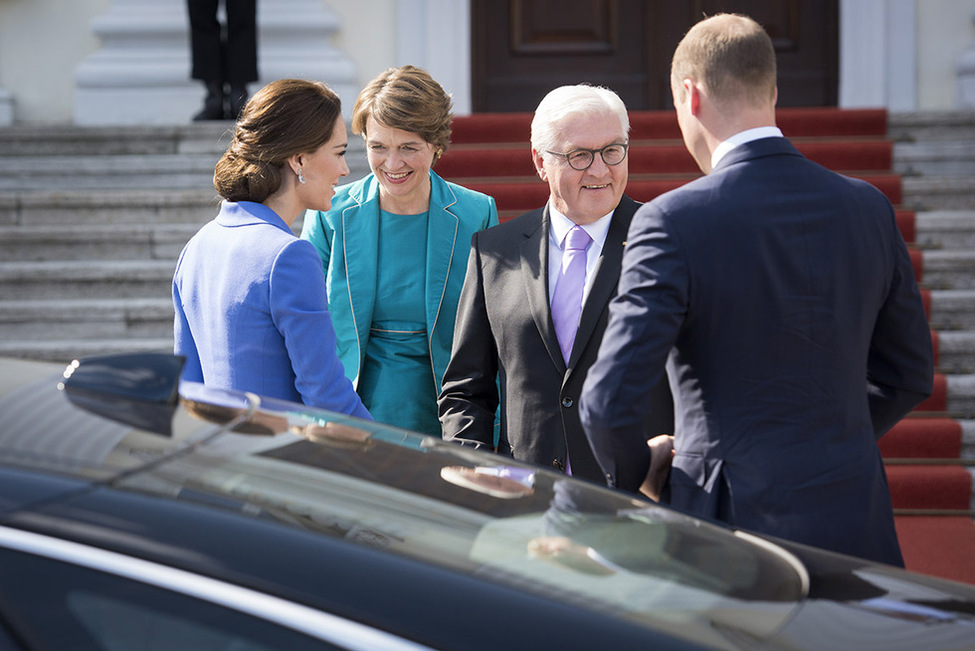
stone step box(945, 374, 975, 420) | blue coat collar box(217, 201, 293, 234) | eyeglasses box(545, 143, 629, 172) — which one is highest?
eyeglasses box(545, 143, 629, 172)

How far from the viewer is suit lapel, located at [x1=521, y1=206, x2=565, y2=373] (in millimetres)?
2340

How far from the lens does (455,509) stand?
1.34 metres

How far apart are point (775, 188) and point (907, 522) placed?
2.90 metres

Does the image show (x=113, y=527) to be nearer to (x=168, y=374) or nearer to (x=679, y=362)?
(x=168, y=374)

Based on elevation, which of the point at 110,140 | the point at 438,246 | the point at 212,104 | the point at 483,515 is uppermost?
the point at 212,104

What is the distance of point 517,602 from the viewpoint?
1092 mm

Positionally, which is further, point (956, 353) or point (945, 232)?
point (945, 232)

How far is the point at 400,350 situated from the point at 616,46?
15.9 feet

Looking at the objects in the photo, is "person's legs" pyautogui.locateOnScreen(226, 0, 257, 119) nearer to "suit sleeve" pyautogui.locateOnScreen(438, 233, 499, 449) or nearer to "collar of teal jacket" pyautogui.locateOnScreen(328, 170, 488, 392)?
"collar of teal jacket" pyautogui.locateOnScreen(328, 170, 488, 392)

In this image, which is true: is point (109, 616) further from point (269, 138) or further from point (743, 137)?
Answer: point (269, 138)

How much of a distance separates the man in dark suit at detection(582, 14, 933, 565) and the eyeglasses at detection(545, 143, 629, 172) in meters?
0.58

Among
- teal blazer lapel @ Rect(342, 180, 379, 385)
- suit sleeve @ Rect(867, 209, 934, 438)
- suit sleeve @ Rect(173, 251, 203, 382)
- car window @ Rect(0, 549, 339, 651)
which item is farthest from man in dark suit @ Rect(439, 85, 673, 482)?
car window @ Rect(0, 549, 339, 651)

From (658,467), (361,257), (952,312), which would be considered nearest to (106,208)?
(361,257)

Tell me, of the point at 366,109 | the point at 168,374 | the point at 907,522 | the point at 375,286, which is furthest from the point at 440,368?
the point at 907,522
